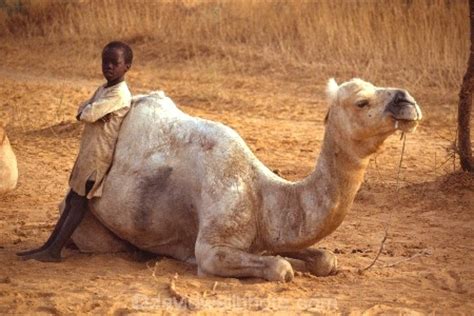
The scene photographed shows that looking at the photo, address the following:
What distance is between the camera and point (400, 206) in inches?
386

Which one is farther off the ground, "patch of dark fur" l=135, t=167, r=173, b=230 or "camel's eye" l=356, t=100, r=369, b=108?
"camel's eye" l=356, t=100, r=369, b=108

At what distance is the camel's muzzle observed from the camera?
628 centimetres

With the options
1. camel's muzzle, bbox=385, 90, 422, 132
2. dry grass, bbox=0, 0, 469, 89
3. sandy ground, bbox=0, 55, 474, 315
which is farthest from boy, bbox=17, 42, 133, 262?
dry grass, bbox=0, 0, 469, 89

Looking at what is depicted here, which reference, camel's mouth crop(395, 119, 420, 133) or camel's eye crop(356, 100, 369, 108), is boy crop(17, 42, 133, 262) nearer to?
camel's eye crop(356, 100, 369, 108)

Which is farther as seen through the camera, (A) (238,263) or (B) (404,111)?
(A) (238,263)

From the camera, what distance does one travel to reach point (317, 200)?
691 cm

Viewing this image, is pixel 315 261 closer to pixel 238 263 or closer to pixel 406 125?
pixel 238 263

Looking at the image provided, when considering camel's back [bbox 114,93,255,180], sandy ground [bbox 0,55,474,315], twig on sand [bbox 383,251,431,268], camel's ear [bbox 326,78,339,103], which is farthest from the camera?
twig on sand [bbox 383,251,431,268]

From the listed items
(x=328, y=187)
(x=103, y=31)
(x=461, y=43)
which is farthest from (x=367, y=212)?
(x=103, y=31)

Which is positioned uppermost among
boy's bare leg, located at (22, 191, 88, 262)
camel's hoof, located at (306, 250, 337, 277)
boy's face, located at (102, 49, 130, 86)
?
boy's face, located at (102, 49, 130, 86)

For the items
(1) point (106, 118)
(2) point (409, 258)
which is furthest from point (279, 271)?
(1) point (106, 118)

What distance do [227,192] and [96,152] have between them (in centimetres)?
115

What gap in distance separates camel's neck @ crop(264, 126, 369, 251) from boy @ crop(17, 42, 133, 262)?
134cm

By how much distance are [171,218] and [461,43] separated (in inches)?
446
